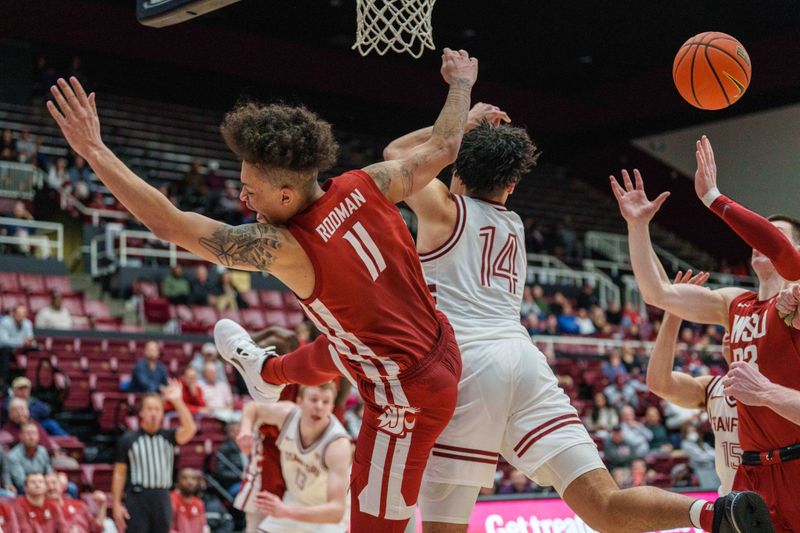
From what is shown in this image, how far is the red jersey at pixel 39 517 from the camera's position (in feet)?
27.9

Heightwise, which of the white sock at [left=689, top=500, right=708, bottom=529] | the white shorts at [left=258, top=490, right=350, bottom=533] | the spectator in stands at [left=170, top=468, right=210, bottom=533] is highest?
the white sock at [left=689, top=500, right=708, bottom=529]

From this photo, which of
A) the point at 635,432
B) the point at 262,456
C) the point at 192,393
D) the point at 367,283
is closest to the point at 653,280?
the point at 367,283

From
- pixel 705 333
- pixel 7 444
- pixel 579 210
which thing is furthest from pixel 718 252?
pixel 7 444

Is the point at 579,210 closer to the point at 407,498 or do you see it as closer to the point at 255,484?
the point at 255,484

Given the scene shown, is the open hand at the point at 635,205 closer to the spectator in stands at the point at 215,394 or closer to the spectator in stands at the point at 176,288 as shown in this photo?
the spectator in stands at the point at 215,394

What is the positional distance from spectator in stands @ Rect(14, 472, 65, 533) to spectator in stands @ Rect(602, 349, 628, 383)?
1035 cm

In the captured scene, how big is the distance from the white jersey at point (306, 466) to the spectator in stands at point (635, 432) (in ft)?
29.3

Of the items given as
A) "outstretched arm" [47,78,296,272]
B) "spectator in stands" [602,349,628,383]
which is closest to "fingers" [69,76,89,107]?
"outstretched arm" [47,78,296,272]

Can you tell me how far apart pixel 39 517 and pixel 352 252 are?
6145 millimetres

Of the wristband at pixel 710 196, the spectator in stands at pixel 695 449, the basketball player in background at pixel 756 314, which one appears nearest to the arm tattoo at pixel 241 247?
the basketball player in background at pixel 756 314

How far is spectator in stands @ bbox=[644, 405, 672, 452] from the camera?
48.9 feet

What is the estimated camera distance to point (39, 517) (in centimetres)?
859

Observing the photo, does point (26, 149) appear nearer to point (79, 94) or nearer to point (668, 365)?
point (668, 365)

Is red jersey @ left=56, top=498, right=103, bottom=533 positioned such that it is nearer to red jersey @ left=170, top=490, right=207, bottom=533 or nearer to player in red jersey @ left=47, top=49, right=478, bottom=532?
red jersey @ left=170, top=490, right=207, bottom=533
